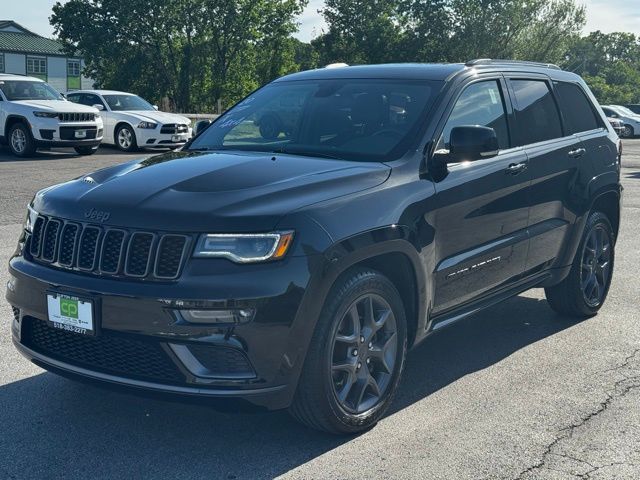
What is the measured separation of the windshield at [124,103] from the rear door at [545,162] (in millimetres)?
17929

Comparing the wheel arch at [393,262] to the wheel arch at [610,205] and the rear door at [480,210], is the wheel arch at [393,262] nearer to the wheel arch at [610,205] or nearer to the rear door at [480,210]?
the rear door at [480,210]

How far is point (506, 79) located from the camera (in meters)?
5.68

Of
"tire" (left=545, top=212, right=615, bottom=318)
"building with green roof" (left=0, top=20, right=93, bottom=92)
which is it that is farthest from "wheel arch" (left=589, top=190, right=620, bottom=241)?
"building with green roof" (left=0, top=20, right=93, bottom=92)

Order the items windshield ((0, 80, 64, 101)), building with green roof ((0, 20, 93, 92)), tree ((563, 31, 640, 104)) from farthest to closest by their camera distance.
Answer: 1. tree ((563, 31, 640, 104))
2. building with green roof ((0, 20, 93, 92))
3. windshield ((0, 80, 64, 101))

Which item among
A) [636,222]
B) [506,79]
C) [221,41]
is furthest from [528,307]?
[221,41]

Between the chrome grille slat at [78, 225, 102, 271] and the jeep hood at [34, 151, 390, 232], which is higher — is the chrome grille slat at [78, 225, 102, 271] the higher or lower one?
the lower one

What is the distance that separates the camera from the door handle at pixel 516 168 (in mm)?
5342

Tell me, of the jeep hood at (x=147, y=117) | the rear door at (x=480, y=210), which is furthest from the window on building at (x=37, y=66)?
the rear door at (x=480, y=210)

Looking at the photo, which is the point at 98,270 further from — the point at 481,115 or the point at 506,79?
the point at 506,79

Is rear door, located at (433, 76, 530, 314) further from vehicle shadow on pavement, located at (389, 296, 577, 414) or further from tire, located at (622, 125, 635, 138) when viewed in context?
tire, located at (622, 125, 635, 138)

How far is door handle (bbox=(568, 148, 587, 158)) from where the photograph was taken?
6094 mm

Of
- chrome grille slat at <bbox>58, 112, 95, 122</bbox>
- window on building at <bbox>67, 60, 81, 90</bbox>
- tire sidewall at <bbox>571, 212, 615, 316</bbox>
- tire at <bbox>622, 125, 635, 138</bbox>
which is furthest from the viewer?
window on building at <bbox>67, 60, 81, 90</bbox>

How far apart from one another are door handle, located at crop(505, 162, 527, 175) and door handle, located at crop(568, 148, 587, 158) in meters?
0.72

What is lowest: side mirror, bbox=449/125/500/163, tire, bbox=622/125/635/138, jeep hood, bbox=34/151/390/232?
tire, bbox=622/125/635/138
